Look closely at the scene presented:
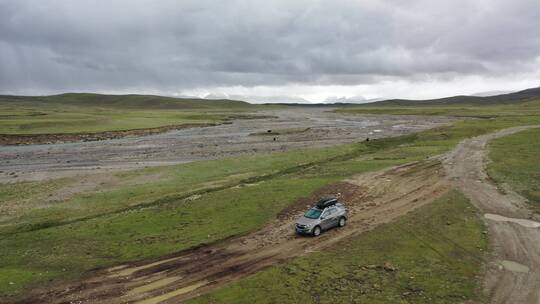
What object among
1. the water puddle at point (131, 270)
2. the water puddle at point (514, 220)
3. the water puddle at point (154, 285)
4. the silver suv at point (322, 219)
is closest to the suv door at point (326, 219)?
the silver suv at point (322, 219)

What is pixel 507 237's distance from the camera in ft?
94.2

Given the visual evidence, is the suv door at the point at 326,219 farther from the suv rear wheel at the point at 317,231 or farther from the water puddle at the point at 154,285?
the water puddle at the point at 154,285

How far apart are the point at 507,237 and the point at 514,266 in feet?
17.1

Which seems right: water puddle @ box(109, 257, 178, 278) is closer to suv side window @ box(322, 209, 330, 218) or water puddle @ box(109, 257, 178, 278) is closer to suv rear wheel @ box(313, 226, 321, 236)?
suv rear wheel @ box(313, 226, 321, 236)

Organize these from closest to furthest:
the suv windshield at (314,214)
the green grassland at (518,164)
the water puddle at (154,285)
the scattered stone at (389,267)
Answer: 1. the water puddle at (154,285)
2. the scattered stone at (389,267)
3. the suv windshield at (314,214)
4. the green grassland at (518,164)

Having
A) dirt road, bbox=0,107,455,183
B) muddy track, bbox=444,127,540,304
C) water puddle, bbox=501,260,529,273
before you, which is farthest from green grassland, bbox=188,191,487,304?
dirt road, bbox=0,107,455,183

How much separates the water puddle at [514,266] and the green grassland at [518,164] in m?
13.8

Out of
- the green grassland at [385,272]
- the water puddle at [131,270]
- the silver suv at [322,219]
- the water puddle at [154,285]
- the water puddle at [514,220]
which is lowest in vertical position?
the water puddle at [131,270]

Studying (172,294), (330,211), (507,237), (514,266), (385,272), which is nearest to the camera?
(172,294)

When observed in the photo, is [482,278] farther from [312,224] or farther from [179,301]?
[179,301]

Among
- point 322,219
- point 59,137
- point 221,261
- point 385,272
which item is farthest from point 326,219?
point 59,137

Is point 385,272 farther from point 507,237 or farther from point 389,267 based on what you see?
point 507,237

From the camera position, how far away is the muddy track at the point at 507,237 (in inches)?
838

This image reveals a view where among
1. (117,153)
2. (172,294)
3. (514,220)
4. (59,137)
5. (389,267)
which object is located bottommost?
(172,294)
